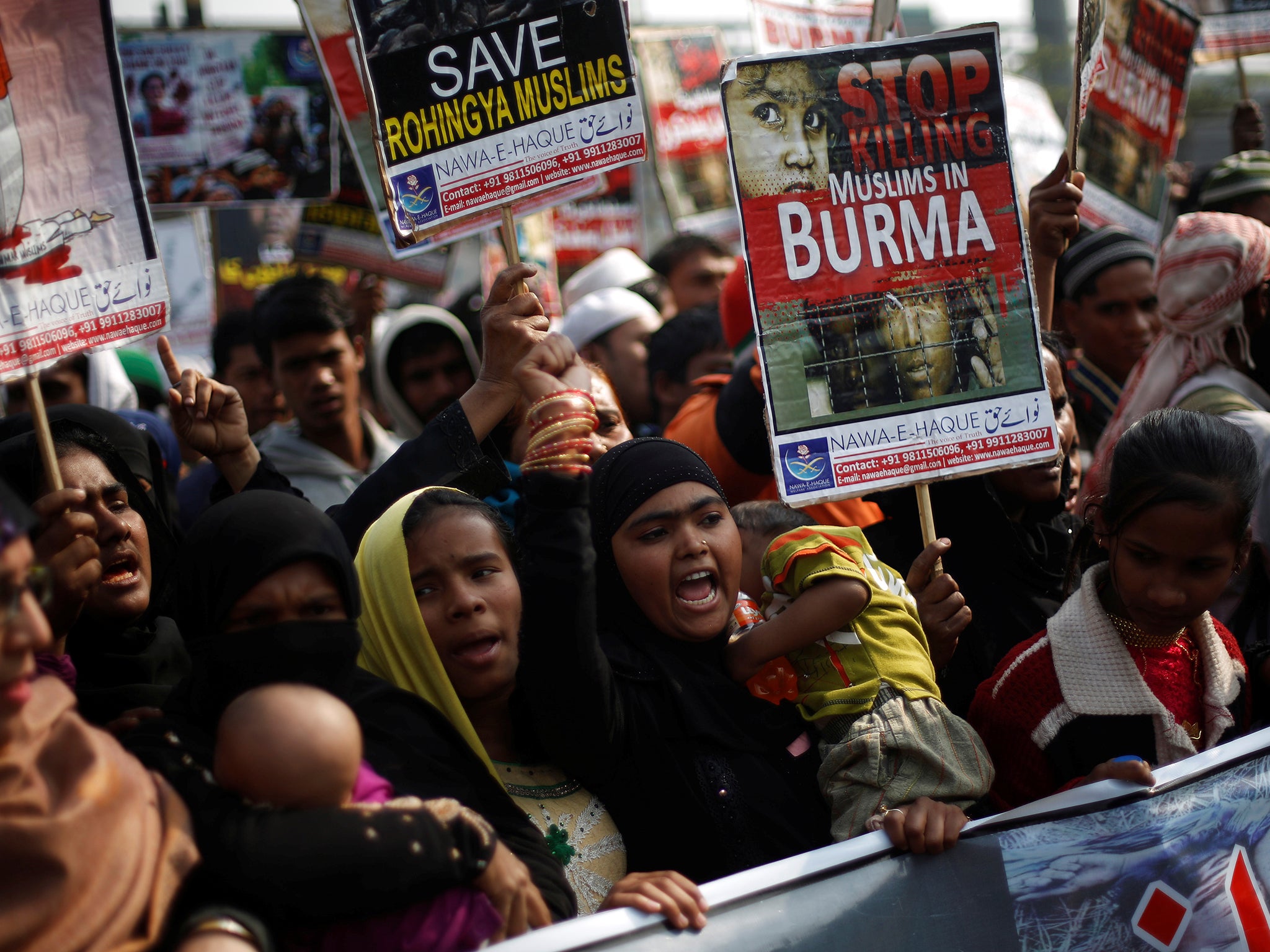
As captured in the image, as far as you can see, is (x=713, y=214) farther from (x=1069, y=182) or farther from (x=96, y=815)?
(x=96, y=815)

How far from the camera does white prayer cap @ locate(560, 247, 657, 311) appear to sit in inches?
264

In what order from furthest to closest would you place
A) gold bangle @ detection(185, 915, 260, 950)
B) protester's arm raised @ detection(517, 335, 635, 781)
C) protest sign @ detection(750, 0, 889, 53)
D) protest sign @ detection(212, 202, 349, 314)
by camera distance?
protest sign @ detection(212, 202, 349, 314)
protest sign @ detection(750, 0, 889, 53)
protester's arm raised @ detection(517, 335, 635, 781)
gold bangle @ detection(185, 915, 260, 950)

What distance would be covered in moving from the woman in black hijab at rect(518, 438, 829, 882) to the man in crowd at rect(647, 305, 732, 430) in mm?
2223

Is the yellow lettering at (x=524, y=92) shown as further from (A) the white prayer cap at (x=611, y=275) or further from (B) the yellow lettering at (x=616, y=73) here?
(A) the white prayer cap at (x=611, y=275)

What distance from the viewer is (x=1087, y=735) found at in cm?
257

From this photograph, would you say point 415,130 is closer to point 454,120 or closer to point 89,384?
point 454,120

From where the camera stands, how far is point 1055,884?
218cm

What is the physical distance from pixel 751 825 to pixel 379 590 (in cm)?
86

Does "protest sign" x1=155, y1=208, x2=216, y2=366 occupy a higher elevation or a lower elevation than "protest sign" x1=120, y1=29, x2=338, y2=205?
lower

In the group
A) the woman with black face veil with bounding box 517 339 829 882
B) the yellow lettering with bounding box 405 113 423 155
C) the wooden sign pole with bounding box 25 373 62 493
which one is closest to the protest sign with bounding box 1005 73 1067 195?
the yellow lettering with bounding box 405 113 423 155

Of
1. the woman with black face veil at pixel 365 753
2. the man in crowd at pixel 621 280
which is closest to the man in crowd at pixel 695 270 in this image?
the man in crowd at pixel 621 280

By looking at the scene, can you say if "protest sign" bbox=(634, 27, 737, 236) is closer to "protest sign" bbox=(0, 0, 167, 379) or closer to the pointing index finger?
the pointing index finger

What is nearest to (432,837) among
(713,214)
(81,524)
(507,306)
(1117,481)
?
(81,524)

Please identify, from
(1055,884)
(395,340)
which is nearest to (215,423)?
(395,340)
